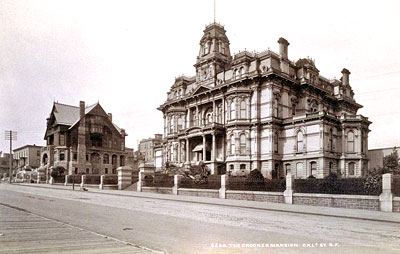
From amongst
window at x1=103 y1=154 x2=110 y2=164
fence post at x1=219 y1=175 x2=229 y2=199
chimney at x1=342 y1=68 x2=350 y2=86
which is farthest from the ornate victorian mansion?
window at x1=103 y1=154 x2=110 y2=164

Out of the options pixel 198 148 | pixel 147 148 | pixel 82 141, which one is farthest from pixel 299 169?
pixel 147 148

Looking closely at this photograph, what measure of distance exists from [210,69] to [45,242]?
43.8 meters

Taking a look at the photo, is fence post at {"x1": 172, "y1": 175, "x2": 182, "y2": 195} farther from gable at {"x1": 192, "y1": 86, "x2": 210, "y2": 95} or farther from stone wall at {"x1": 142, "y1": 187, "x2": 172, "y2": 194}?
gable at {"x1": 192, "y1": 86, "x2": 210, "y2": 95}

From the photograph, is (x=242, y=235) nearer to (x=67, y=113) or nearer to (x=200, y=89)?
(x=200, y=89)

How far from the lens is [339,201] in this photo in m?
19.5

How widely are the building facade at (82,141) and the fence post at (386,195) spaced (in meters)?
60.2

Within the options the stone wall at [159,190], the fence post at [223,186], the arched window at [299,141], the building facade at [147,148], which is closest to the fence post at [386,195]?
the fence post at [223,186]

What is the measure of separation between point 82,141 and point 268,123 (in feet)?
142

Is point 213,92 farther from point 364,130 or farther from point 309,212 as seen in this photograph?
point 309,212

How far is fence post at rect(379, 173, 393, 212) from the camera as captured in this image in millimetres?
17219

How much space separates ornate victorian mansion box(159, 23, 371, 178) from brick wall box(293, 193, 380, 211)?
61.4 ft

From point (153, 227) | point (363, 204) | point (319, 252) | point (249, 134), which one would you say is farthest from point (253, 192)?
point (249, 134)

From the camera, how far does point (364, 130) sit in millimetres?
43312

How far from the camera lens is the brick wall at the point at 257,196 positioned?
22.6m
